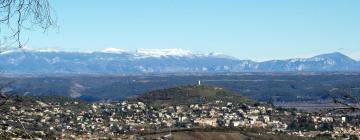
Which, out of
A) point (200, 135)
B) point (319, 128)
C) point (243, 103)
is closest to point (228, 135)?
point (200, 135)

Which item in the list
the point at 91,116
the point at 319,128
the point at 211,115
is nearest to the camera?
the point at 319,128

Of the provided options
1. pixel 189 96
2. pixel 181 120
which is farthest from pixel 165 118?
pixel 189 96

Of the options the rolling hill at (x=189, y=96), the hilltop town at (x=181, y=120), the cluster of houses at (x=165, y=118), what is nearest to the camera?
the hilltop town at (x=181, y=120)

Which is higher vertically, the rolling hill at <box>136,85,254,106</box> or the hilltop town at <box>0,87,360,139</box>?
the rolling hill at <box>136,85,254,106</box>

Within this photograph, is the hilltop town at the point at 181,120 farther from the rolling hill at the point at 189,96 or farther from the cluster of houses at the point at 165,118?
the rolling hill at the point at 189,96

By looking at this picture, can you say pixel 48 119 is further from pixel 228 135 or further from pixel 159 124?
pixel 228 135

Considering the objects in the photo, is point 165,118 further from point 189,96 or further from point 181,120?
point 189,96

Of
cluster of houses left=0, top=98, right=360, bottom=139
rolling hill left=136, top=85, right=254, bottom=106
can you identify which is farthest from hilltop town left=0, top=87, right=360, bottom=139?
rolling hill left=136, top=85, right=254, bottom=106

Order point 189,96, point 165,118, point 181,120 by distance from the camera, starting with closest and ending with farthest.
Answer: point 181,120
point 165,118
point 189,96

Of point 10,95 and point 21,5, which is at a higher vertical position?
point 21,5

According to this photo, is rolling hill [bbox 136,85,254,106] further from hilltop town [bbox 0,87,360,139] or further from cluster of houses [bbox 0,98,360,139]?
cluster of houses [bbox 0,98,360,139]

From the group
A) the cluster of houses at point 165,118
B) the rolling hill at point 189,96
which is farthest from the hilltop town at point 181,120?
the rolling hill at point 189,96
